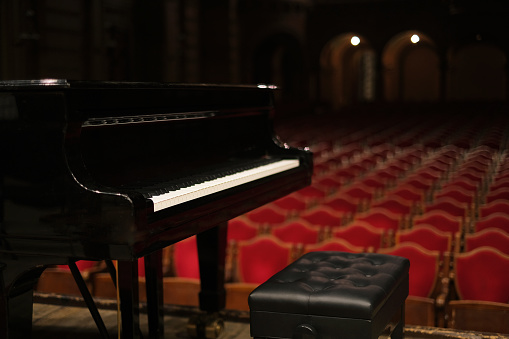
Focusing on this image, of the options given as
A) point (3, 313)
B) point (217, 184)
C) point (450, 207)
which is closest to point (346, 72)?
point (450, 207)

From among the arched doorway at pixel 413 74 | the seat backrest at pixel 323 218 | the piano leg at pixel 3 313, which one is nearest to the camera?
the piano leg at pixel 3 313

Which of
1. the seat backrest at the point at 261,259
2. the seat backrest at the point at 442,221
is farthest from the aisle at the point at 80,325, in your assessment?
the seat backrest at the point at 442,221

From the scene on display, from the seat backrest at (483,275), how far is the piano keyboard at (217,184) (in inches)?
37.3

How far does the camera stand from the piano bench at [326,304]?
6.59 feet

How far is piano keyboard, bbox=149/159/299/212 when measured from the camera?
6.48ft

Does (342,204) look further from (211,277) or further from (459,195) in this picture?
(211,277)

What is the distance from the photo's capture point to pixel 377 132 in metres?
11.8

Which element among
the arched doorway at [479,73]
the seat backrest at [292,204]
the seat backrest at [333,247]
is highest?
the arched doorway at [479,73]

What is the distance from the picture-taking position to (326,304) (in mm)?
2037

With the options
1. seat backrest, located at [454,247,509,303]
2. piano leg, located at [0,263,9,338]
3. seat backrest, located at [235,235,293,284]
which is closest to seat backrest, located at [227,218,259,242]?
seat backrest, located at [235,235,293,284]

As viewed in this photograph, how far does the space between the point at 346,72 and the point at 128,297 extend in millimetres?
19465

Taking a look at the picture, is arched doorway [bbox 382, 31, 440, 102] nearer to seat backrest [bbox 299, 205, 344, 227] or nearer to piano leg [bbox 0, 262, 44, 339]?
seat backrest [bbox 299, 205, 344, 227]

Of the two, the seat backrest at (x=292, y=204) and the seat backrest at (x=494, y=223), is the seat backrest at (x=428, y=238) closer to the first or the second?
the seat backrest at (x=494, y=223)

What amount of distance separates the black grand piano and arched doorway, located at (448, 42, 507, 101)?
1799 centimetres
